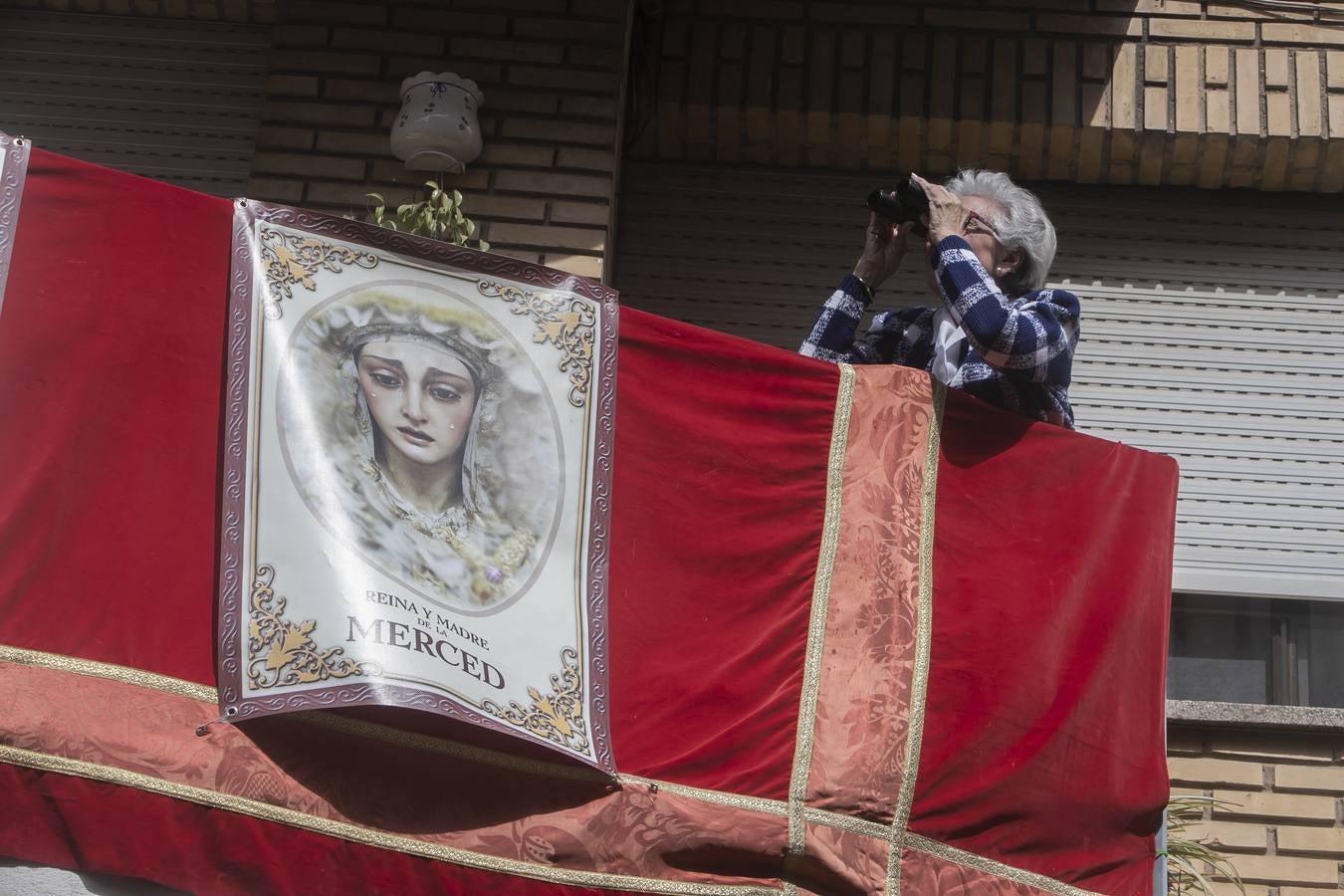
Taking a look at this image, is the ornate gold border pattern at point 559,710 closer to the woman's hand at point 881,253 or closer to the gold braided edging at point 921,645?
the gold braided edging at point 921,645

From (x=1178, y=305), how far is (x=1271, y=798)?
167cm

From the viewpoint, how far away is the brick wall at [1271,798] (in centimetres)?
512

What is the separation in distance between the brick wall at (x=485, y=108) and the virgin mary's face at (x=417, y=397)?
5.01ft

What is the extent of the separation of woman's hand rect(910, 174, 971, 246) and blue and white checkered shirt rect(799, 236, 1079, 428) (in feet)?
0.31

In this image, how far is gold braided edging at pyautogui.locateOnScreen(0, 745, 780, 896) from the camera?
3279 mm

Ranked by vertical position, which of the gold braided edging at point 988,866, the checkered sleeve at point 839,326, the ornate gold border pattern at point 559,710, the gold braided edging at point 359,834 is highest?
the checkered sleeve at point 839,326

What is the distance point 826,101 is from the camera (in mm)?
5945

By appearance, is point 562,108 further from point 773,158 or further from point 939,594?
point 939,594

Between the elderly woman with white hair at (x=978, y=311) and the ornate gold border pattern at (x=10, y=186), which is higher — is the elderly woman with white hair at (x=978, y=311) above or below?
above

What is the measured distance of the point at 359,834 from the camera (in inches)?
136

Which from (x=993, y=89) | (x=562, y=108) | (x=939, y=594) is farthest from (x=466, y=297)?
(x=993, y=89)

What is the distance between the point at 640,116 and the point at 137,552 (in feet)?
9.72

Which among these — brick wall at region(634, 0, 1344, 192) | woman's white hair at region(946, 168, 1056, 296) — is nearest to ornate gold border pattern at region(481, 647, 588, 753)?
woman's white hair at region(946, 168, 1056, 296)

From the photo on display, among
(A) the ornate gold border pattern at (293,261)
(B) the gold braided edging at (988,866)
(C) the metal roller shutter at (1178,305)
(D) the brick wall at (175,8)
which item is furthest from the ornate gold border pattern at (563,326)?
(D) the brick wall at (175,8)
